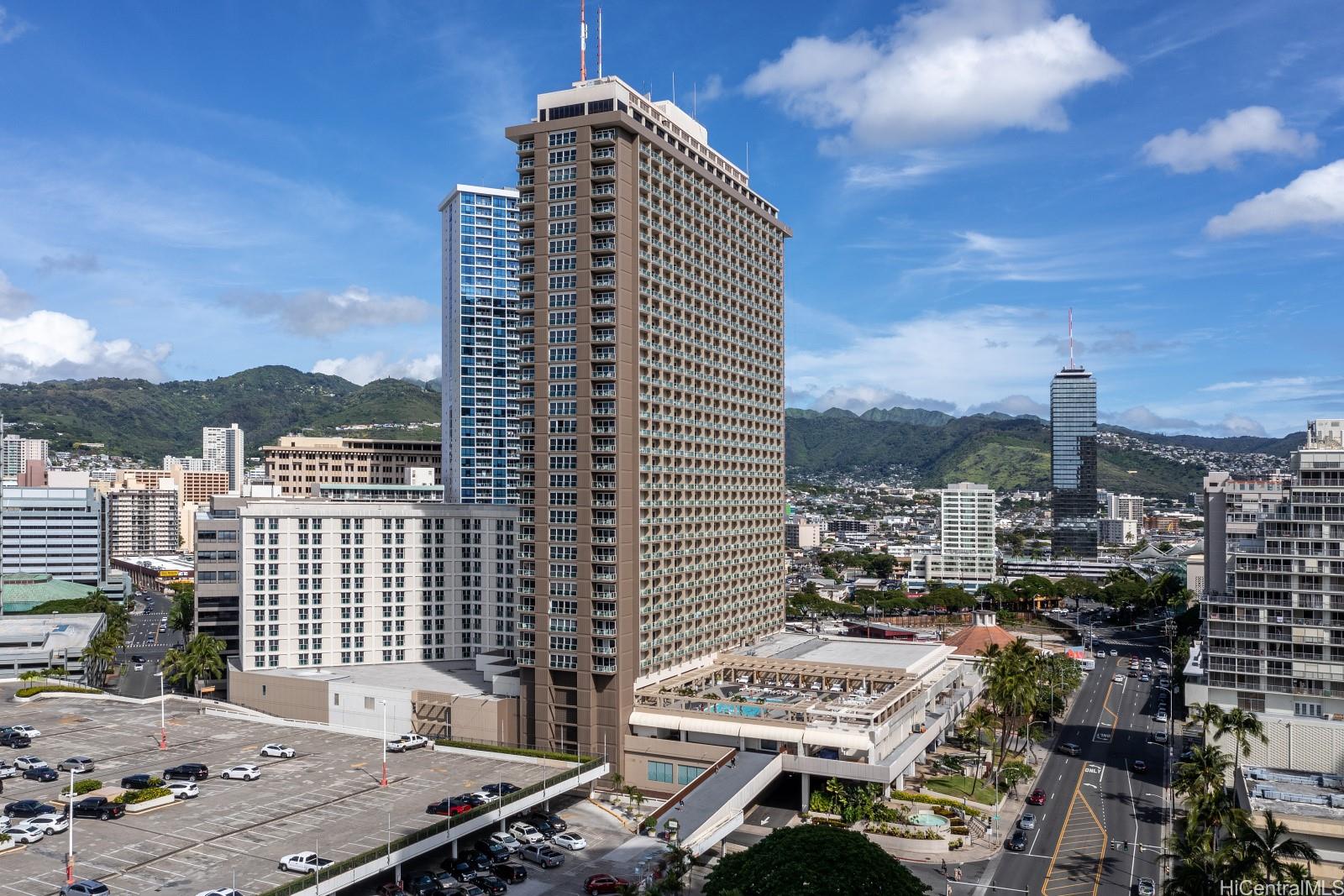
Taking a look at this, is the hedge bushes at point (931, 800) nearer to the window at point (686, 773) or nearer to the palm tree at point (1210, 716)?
the window at point (686, 773)

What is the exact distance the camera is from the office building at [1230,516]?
5271 inches

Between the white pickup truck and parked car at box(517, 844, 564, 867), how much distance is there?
27.9 metres

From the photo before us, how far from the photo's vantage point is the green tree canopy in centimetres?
6512

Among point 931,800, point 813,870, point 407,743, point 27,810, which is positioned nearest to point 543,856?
point 407,743

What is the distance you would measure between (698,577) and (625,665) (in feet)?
80.0

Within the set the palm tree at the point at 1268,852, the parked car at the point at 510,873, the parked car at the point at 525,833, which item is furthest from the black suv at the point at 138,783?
the palm tree at the point at 1268,852

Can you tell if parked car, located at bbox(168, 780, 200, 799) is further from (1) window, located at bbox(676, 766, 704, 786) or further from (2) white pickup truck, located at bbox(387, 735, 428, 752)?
(1) window, located at bbox(676, 766, 704, 786)

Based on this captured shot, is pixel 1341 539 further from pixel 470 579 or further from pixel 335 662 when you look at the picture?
pixel 335 662

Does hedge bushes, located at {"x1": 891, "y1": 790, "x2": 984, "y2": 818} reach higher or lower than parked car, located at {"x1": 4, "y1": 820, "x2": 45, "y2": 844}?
lower

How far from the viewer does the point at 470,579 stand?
15288 cm

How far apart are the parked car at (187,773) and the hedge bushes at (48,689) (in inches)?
2293

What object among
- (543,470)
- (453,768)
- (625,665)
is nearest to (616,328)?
(543,470)

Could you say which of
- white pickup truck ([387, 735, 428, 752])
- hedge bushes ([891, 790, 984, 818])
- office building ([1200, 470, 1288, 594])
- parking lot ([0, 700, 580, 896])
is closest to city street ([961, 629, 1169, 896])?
hedge bushes ([891, 790, 984, 818])

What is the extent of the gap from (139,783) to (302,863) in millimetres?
30342
